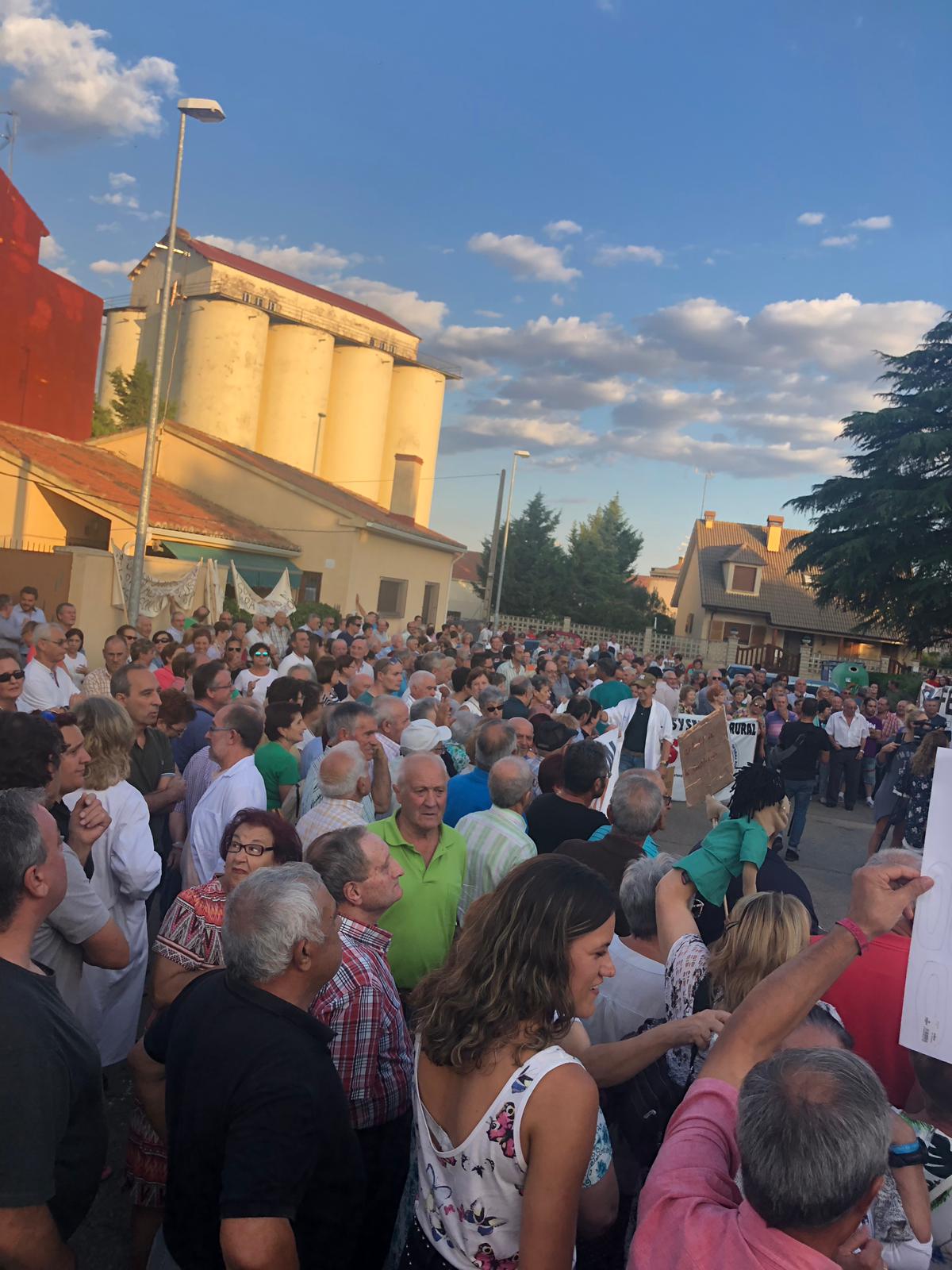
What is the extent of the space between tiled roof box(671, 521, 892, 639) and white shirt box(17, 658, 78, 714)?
43.0 metres

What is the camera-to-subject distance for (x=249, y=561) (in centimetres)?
2638

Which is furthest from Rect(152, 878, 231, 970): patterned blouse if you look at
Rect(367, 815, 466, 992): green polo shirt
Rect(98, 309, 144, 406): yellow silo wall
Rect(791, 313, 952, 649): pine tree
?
Rect(98, 309, 144, 406): yellow silo wall

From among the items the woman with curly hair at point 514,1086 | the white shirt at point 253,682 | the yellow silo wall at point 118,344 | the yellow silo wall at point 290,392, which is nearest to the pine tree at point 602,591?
the yellow silo wall at point 290,392

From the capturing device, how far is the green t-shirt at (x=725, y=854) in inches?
152

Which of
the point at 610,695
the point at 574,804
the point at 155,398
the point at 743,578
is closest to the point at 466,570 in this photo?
the point at 743,578

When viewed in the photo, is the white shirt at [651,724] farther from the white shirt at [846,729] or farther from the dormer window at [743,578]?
the dormer window at [743,578]

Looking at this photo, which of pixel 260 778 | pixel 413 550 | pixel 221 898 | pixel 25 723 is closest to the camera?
pixel 221 898

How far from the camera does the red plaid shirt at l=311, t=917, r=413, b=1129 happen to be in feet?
9.00

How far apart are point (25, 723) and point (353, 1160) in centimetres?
203

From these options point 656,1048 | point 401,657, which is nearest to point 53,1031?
point 656,1048

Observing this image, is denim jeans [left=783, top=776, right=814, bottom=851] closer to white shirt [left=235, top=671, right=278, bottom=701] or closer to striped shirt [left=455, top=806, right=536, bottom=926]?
white shirt [left=235, top=671, right=278, bottom=701]

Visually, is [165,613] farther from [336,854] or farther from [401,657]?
[336,854]

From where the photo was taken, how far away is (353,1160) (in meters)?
2.21

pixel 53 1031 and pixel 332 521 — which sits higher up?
pixel 332 521
